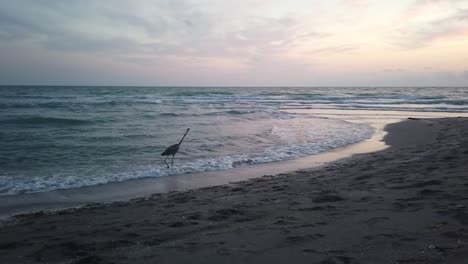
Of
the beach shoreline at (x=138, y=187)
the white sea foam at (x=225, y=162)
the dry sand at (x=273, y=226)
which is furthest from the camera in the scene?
the white sea foam at (x=225, y=162)

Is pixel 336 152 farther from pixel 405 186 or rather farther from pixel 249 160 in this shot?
pixel 405 186

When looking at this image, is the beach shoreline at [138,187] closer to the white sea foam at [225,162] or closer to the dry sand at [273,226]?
the white sea foam at [225,162]

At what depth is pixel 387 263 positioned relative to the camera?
277 centimetres

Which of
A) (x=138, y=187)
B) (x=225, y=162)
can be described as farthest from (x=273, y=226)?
(x=225, y=162)

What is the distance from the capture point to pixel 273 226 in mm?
3928

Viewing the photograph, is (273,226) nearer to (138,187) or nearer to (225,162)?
(138,187)

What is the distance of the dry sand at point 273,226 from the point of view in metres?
3.13

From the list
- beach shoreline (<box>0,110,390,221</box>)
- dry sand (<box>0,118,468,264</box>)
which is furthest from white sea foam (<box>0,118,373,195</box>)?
dry sand (<box>0,118,468,264</box>)

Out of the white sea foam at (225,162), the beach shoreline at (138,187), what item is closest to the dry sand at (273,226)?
the beach shoreline at (138,187)

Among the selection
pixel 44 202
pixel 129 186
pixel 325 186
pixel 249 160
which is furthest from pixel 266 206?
pixel 249 160

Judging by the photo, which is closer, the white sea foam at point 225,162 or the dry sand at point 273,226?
the dry sand at point 273,226

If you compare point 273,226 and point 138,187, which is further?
point 138,187

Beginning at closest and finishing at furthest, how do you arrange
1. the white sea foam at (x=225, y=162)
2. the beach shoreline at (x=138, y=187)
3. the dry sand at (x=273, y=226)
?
the dry sand at (x=273, y=226) → the beach shoreline at (x=138, y=187) → the white sea foam at (x=225, y=162)

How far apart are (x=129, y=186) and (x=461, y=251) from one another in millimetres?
5916
